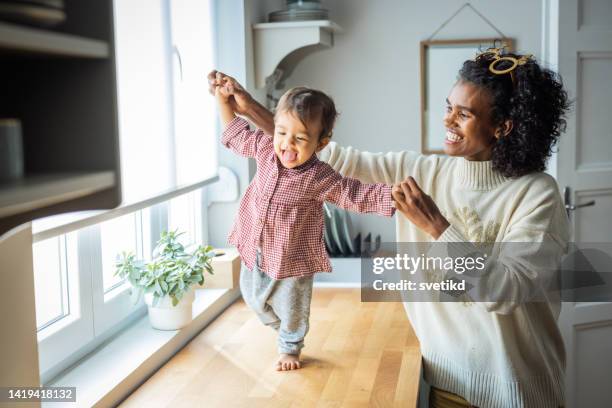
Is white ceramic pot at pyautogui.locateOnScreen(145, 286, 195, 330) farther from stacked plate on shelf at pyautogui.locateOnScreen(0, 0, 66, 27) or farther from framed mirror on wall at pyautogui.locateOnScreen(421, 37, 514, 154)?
framed mirror on wall at pyautogui.locateOnScreen(421, 37, 514, 154)

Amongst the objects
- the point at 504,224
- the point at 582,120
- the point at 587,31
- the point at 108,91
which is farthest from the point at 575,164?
the point at 108,91

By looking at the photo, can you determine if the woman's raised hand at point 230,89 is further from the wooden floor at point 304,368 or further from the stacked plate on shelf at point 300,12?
the stacked plate on shelf at point 300,12

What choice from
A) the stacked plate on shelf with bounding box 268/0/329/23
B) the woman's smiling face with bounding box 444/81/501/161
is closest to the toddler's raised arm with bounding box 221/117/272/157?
the woman's smiling face with bounding box 444/81/501/161

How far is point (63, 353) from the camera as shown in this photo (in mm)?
1989

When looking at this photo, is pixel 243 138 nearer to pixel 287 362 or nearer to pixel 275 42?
pixel 287 362

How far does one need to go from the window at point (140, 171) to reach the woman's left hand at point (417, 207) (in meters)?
0.75

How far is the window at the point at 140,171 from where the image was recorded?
2.01 metres

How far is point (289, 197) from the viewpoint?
183 cm

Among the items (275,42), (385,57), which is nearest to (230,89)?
(275,42)

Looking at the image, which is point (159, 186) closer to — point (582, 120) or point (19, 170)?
point (19, 170)

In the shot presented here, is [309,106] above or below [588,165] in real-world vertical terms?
above

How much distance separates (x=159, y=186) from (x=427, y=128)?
143cm

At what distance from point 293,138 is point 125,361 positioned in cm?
80

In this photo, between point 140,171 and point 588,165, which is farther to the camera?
point 588,165
